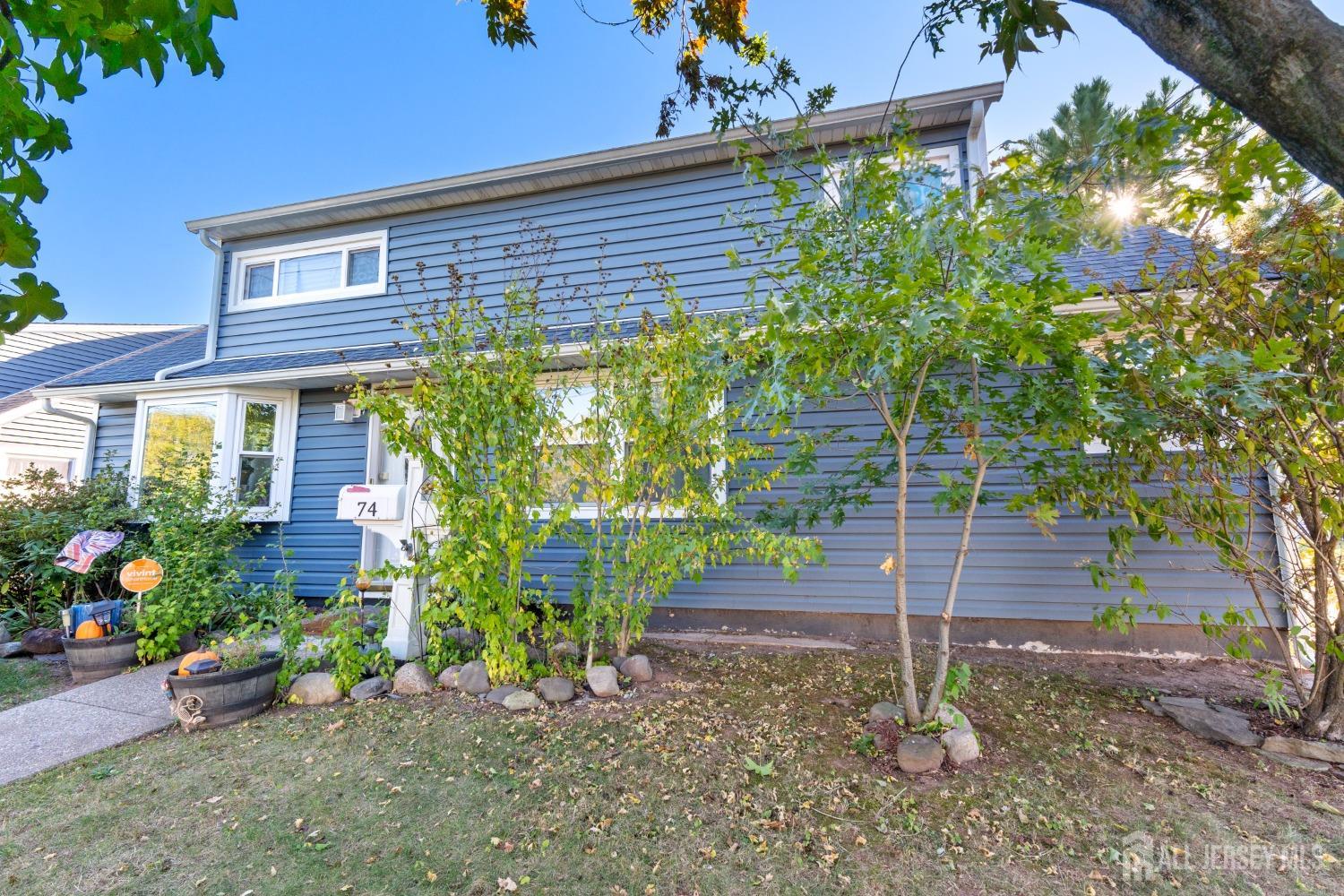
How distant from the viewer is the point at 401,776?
2857 mm

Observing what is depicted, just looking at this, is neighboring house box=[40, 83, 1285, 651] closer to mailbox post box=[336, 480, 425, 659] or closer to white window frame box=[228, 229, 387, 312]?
white window frame box=[228, 229, 387, 312]

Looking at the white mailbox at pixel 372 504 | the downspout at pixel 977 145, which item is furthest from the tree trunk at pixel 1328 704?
the white mailbox at pixel 372 504

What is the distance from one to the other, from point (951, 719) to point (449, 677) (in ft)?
10.3

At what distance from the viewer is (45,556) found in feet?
18.9

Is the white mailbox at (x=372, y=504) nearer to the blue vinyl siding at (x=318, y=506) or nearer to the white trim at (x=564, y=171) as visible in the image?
the blue vinyl siding at (x=318, y=506)

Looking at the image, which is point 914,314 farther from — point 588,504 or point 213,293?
point 213,293

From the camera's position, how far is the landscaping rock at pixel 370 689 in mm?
3873

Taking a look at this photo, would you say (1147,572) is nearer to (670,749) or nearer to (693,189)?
(670,749)

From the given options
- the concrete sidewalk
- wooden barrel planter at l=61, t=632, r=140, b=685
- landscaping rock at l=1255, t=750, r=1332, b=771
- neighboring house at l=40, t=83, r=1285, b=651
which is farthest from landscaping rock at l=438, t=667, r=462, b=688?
landscaping rock at l=1255, t=750, r=1332, b=771

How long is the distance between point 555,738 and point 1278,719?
4001 mm

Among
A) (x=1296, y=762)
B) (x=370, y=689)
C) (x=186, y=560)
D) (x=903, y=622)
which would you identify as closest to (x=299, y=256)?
(x=186, y=560)

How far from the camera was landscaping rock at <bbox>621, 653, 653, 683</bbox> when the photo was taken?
3.96 m

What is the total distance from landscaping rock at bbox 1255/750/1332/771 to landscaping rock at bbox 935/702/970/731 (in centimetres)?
147

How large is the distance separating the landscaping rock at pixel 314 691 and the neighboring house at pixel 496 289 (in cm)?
114
